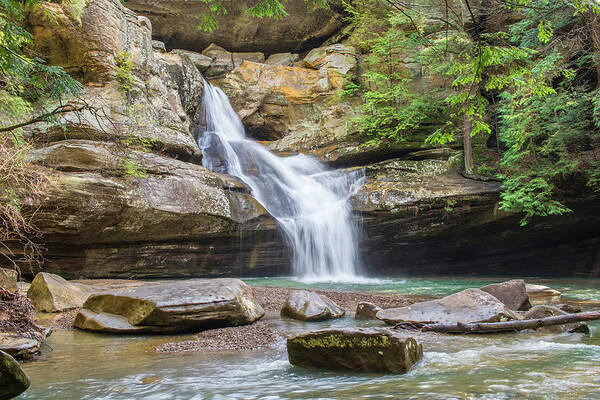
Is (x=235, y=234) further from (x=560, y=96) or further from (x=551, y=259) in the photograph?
(x=551, y=259)

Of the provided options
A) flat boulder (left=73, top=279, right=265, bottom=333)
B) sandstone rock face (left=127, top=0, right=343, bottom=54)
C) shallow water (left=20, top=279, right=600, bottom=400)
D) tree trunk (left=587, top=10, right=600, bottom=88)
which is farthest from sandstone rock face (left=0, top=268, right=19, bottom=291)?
sandstone rock face (left=127, top=0, right=343, bottom=54)

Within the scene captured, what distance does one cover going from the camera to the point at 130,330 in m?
5.59

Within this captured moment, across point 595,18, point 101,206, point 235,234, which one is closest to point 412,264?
point 235,234

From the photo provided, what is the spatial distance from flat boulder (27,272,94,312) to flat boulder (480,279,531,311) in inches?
309

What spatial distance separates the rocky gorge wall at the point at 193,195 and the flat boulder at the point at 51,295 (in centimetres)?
317

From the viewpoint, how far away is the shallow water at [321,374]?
10.2 feet

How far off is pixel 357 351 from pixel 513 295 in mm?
4461

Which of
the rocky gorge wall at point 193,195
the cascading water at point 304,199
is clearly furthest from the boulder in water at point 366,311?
the cascading water at point 304,199

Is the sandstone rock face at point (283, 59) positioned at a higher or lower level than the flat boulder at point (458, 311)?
higher

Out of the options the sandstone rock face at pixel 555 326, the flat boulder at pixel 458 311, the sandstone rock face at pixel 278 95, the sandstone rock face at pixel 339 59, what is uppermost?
the sandstone rock face at pixel 339 59

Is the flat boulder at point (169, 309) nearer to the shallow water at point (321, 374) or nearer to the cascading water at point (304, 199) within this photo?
the shallow water at point (321, 374)

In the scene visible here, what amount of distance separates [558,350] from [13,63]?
22.3ft

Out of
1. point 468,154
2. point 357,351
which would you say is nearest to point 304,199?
point 468,154

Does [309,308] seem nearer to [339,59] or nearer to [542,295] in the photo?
[542,295]
